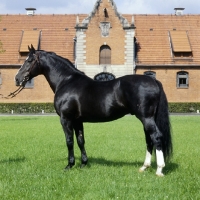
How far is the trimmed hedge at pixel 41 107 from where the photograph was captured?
41.2 metres

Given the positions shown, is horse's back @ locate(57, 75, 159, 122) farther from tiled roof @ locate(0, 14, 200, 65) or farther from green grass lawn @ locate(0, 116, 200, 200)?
tiled roof @ locate(0, 14, 200, 65)

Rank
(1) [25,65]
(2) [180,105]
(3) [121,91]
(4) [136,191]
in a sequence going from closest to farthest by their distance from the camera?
(4) [136,191]
(3) [121,91]
(1) [25,65]
(2) [180,105]

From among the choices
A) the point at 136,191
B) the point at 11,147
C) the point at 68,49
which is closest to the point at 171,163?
the point at 136,191

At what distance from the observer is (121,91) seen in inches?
362

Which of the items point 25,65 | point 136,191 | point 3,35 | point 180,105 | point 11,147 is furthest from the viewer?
point 3,35

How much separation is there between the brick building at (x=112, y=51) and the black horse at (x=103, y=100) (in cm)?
3217

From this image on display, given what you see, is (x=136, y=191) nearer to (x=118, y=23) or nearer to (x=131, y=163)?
(x=131, y=163)

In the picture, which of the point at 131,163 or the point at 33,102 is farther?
the point at 33,102

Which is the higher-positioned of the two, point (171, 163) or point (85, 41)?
point (85, 41)

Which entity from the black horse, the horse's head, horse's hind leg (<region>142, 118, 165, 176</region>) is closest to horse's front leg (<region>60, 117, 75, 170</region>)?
the black horse

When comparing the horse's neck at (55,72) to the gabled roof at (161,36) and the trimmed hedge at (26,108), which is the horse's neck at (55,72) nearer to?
the trimmed hedge at (26,108)

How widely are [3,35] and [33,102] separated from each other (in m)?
7.73

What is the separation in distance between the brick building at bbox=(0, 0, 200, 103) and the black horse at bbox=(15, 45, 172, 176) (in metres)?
32.2

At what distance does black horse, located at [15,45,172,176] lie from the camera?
29.3 feet
